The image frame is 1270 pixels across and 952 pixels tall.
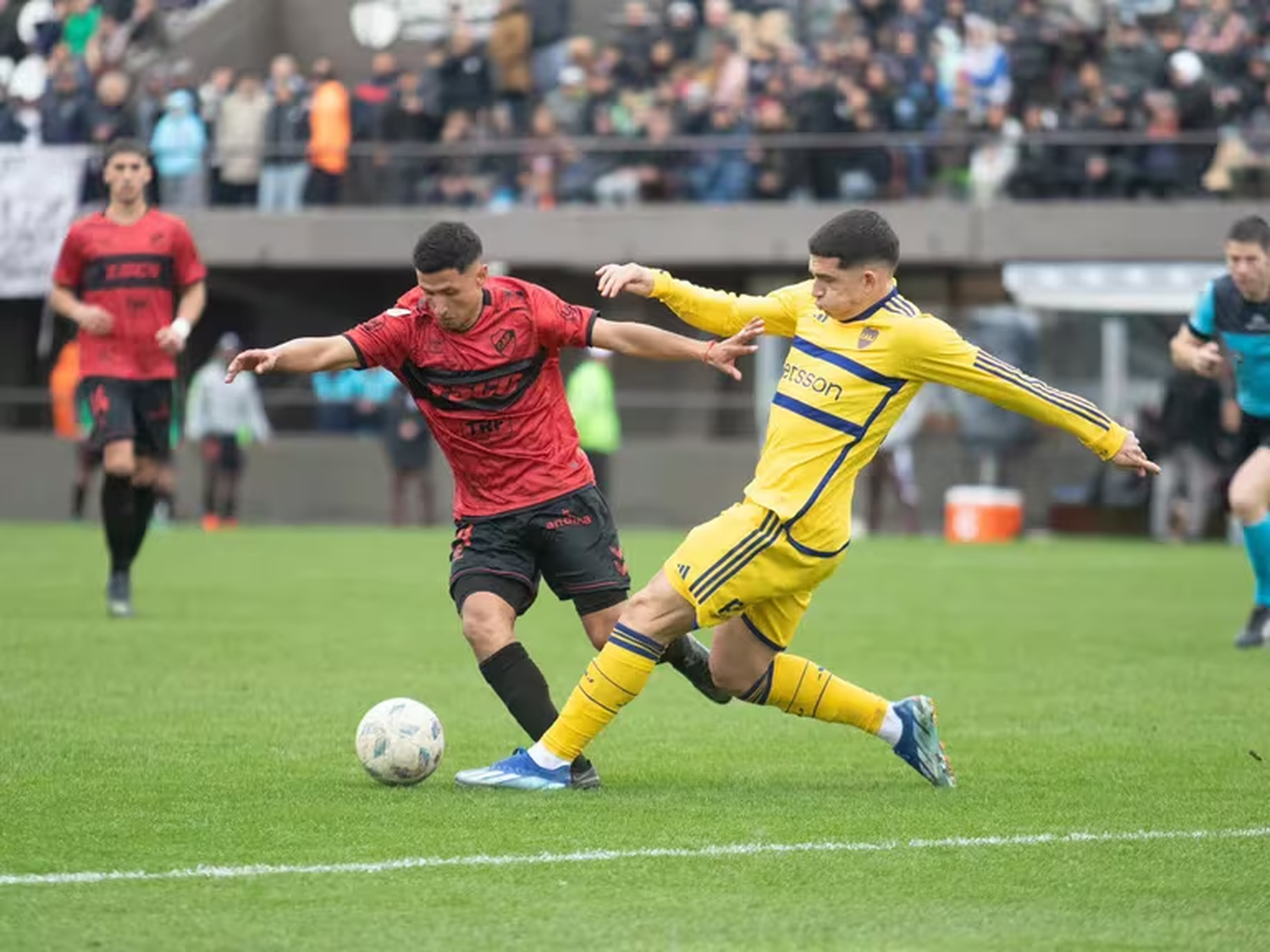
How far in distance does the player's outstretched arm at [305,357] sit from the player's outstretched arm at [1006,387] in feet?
5.98

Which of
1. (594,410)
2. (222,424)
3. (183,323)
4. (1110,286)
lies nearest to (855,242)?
(183,323)

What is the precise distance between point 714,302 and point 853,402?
2.05 feet

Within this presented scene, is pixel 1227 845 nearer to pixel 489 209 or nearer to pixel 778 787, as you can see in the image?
pixel 778 787

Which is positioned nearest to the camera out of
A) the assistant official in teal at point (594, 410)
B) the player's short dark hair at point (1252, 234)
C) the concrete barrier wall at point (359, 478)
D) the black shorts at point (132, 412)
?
the player's short dark hair at point (1252, 234)

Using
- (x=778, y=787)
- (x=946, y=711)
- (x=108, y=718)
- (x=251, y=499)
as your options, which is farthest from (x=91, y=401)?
(x=251, y=499)

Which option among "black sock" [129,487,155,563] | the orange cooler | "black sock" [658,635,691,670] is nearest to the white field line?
Answer: "black sock" [658,635,691,670]

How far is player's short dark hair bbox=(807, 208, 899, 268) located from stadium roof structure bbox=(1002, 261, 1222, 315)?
18914 mm

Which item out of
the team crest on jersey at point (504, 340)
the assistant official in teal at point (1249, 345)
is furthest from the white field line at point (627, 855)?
the assistant official in teal at point (1249, 345)

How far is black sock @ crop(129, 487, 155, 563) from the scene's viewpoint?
12.6 meters

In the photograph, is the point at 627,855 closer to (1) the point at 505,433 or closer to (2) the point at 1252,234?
(1) the point at 505,433

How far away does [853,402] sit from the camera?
6918 mm

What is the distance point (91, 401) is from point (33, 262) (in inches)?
575

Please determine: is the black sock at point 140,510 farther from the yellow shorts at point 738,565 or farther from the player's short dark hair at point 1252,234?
the yellow shorts at point 738,565

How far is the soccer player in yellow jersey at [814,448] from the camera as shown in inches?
269
